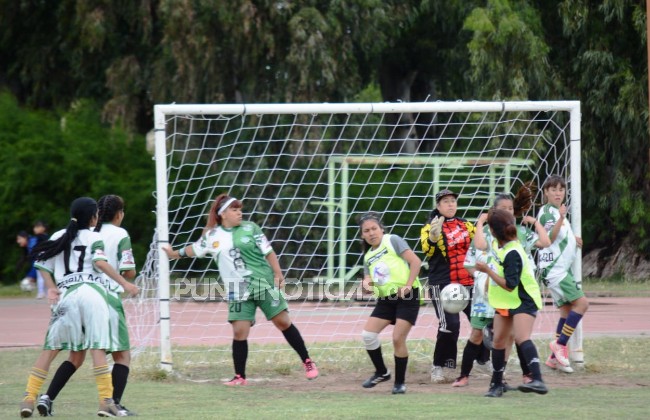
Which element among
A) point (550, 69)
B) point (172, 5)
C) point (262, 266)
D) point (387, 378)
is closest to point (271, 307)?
point (262, 266)

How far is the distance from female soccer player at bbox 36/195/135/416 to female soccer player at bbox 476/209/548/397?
299cm

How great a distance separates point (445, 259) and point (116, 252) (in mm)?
3264

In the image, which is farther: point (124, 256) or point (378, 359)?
point (378, 359)

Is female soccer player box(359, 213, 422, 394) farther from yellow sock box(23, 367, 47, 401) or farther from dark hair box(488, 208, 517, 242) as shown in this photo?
yellow sock box(23, 367, 47, 401)

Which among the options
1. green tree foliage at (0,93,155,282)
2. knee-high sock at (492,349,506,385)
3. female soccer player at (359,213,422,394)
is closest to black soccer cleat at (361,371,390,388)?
female soccer player at (359,213,422,394)

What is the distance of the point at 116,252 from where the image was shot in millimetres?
8734

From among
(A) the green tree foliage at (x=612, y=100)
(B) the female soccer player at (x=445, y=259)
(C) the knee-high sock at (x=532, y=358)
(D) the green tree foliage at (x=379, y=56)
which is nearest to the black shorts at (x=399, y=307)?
(B) the female soccer player at (x=445, y=259)

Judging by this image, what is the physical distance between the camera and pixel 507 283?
8977 mm

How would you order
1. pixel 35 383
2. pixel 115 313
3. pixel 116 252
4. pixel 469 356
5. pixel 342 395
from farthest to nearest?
1. pixel 469 356
2. pixel 342 395
3. pixel 116 252
4. pixel 115 313
5. pixel 35 383

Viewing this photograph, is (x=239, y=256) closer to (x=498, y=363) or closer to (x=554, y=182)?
(x=498, y=363)

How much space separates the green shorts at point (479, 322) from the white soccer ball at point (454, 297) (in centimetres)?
33

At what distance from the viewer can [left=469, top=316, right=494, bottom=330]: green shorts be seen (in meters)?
9.80

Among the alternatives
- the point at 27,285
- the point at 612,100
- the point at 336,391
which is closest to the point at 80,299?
the point at 336,391

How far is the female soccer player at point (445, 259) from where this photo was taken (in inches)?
403
